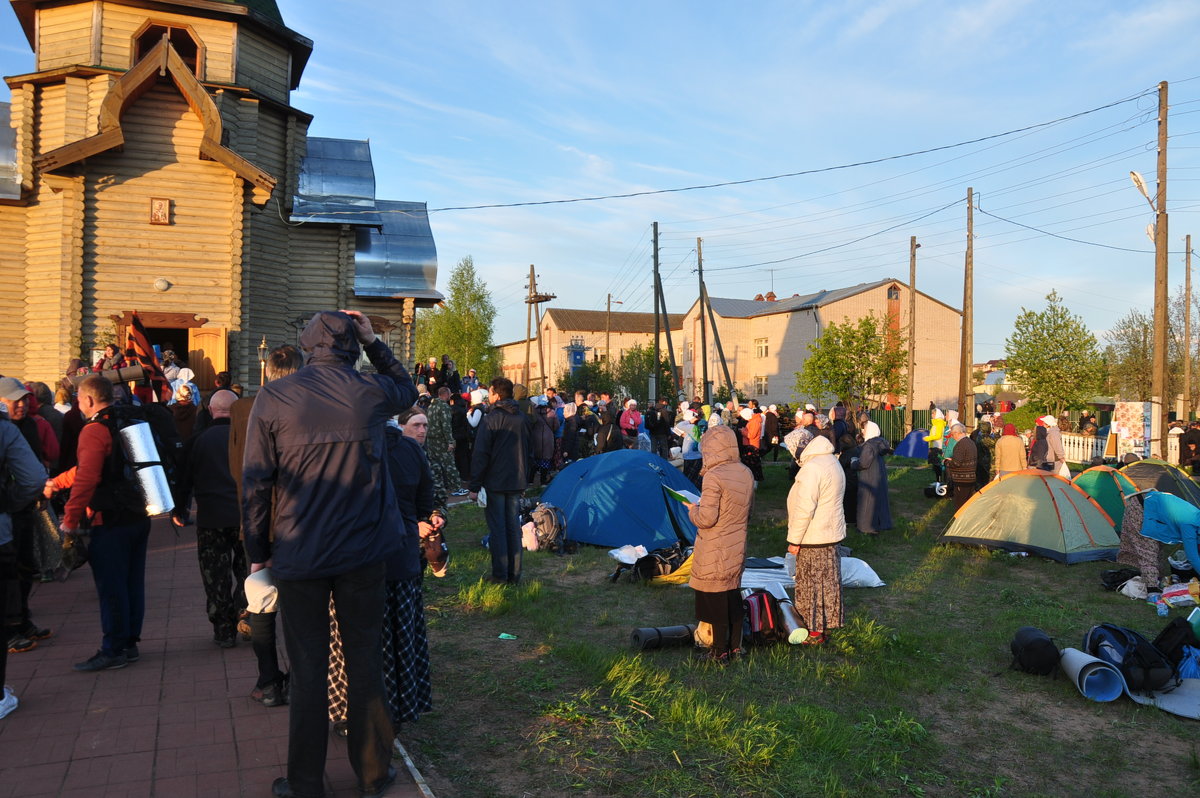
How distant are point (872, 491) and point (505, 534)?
6.43m

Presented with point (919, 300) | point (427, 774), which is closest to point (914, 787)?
point (427, 774)

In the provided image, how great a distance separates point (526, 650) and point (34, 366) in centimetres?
1683

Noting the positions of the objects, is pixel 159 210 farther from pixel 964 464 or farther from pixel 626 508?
pixel 964 464

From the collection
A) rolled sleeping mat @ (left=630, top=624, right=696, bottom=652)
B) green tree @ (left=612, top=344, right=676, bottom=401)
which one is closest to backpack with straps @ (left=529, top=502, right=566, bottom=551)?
rolled sleeping mat @ (left=630, top=624, right=696, bottom=652)

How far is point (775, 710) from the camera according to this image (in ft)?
17.9

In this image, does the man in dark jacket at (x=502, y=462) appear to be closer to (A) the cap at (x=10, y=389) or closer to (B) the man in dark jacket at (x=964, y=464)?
(A) the cap at (x=10, y=389)

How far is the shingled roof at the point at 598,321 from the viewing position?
77812mm

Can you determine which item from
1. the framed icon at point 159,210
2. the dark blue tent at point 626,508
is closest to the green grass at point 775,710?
the dark blue tent at point 626,508

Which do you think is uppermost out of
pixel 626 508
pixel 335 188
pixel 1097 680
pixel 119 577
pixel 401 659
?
pixel 335 188

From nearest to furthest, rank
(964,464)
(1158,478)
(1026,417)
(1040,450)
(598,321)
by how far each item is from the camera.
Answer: (1158,478)
(964,464)
(1040,450)
(1026,417)
(598,321)

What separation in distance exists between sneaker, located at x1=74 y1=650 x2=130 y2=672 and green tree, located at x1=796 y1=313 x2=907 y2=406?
31.0 metres

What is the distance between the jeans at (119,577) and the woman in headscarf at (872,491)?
32.2 ft

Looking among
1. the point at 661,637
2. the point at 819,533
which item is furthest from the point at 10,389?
the point at 819,533

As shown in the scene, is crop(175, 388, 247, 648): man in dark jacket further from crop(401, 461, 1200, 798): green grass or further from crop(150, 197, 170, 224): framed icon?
crop(150, 197, 170, 224): framed icon
